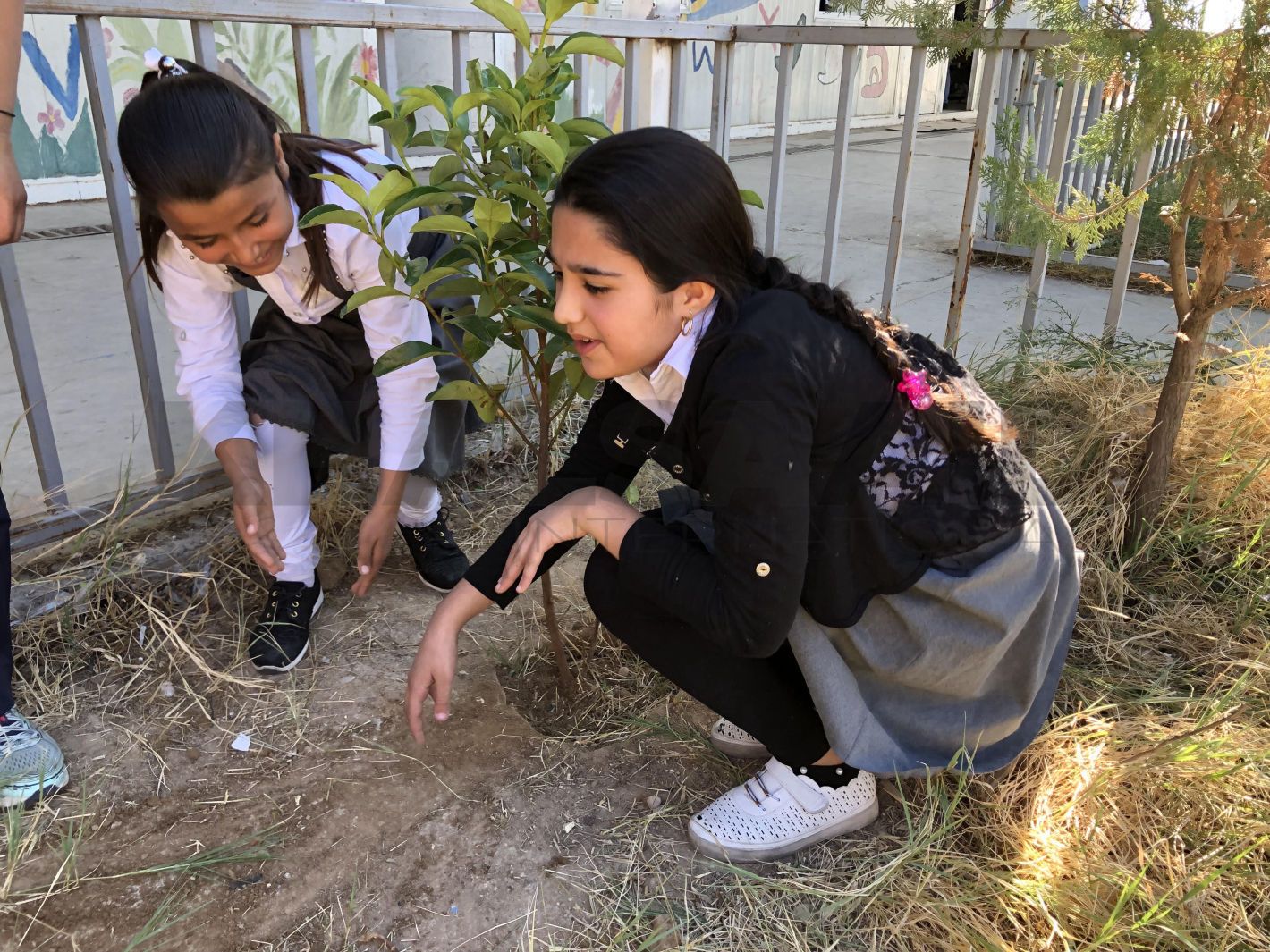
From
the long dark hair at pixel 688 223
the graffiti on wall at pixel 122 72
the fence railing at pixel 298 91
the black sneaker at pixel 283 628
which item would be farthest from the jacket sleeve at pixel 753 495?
the graffiti on wall at pixel 122 72

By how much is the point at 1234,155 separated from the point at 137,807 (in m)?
2.34

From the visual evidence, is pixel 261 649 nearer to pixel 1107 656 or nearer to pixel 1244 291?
pixel 1107 656

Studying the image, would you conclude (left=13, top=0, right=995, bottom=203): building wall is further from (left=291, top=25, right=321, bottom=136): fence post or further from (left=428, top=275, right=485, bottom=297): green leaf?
(left=428, top=275, right=485, bottom=297): green leaf

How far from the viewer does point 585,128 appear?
66.4 inches

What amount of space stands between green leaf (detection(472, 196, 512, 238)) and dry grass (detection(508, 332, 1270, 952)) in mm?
960

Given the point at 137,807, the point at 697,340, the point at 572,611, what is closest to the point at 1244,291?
the point at 697,340

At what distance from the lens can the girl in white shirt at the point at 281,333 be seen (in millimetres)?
A: 1608

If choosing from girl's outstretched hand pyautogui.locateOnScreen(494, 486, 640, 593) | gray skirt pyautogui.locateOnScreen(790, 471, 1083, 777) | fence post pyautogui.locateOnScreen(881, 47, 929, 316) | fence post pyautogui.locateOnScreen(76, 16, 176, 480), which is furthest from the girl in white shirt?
→ fence post pyautogui.locateOnScreen(881, 47, 929, 316)

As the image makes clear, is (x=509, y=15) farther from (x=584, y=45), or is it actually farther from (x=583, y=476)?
(x=583, y=476)

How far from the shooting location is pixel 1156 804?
155cm

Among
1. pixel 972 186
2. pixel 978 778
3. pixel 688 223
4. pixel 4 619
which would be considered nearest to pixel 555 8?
pixel 688 223

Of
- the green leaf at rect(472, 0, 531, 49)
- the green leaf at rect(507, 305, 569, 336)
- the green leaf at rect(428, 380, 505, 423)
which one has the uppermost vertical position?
the green leaf at rect(472, 0, 531, 49)

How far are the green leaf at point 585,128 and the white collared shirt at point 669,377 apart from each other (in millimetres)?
467

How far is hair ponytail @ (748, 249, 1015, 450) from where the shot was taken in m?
1.37
